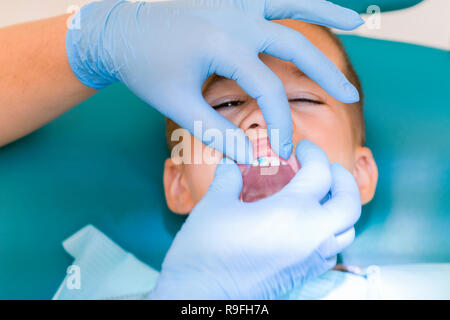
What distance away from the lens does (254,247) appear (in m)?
0.82

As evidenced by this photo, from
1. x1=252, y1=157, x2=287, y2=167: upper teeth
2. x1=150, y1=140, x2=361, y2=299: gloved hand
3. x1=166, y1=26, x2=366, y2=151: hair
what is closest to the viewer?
x1=150, y1=140, x2=361, y2=299: gloved hand

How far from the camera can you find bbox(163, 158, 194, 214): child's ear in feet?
4.46

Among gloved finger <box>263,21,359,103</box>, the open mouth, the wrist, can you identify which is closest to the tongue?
the open mouth

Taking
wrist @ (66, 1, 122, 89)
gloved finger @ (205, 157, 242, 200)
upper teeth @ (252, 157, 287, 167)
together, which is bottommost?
gloved finger @ (205, 157, 242, 200)

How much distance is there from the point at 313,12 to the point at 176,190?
688 millimetres

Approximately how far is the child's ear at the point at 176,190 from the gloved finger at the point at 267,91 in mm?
464

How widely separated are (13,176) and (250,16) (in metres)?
0.91

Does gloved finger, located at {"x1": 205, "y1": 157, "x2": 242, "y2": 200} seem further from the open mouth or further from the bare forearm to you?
the bare forearm

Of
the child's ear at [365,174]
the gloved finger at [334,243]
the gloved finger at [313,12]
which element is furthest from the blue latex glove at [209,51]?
the child's ear at [365,174]

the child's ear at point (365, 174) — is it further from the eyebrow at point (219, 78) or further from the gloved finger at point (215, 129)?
the gloved finger at point (215, 129)

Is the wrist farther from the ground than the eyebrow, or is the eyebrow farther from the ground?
the wrist

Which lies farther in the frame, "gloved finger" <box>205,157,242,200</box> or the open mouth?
the open mouth

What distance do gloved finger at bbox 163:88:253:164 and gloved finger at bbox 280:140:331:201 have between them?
12 centimetres
